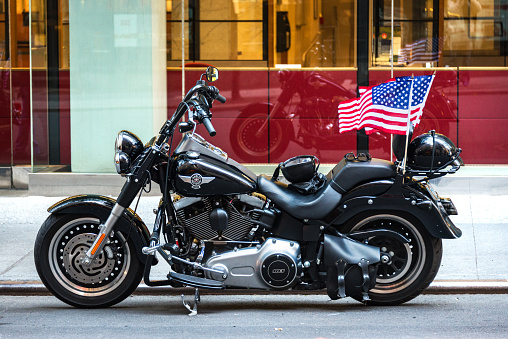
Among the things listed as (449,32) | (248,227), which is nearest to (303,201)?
(248,227)

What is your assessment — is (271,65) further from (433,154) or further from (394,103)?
(433,154)

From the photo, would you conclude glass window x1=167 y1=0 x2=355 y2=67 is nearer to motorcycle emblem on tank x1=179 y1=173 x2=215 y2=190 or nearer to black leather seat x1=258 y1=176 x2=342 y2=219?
black leather seat x1=258 y1=176 x2=342 y2=219

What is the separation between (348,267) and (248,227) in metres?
0.81

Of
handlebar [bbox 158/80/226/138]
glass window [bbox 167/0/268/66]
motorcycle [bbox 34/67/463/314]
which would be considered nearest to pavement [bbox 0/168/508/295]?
motorcycle [bbox 34/67/463/314]

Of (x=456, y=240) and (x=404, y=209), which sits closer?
(x=404, y=209)

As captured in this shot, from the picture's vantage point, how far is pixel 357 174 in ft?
19.0

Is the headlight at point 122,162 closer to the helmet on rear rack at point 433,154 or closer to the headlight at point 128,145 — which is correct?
the headlight at point 128,145

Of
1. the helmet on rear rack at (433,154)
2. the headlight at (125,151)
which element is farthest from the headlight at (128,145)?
the helmet on rear rack at (433,154)

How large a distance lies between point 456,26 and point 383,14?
1018 mm

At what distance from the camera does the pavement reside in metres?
6.61

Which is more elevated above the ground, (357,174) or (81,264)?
(357,174)

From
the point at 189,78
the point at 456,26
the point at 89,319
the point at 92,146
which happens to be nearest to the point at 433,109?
the point at 456,26

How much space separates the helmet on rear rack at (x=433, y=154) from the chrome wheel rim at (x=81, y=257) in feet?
7.72

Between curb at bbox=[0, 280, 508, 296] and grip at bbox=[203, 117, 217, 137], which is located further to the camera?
curb at bbox=[0, 280, 508, 296]
